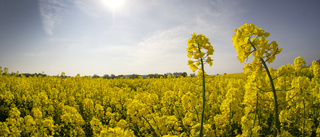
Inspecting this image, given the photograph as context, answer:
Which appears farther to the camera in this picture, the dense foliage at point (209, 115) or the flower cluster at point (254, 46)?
the dense foliage at point (209, 115)

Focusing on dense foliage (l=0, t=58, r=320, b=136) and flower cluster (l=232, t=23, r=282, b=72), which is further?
dense foliage (l=0, t=58, r=320, b=136)

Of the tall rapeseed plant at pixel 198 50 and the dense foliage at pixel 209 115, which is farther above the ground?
the tall rapeseed plant at pixel 198 50

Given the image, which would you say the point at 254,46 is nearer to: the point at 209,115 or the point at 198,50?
the point at 198,50

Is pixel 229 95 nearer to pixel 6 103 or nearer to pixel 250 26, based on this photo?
pixel 250 26

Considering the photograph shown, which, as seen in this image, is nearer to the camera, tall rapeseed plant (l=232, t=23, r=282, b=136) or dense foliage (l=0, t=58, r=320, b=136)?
tall rapeseed plant (l=232, t=23, r=282, b=136)

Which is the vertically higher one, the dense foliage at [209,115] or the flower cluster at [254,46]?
the flower cluster at [254,46]

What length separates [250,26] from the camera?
4.78 ft

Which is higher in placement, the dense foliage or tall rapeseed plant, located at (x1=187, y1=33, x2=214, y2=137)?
tall rapeseed plant, located at (x1=187, y1=33, x2=214, y2=137)

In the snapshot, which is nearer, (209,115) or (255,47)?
(255,47)

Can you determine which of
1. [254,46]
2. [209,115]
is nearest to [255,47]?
[254,46]

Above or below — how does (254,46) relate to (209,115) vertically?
above

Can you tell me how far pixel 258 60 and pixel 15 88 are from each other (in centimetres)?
965

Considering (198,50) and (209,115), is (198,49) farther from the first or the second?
(209,115)

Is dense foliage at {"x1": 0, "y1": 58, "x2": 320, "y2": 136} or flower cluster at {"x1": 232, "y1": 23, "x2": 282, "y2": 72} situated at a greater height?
flower cluster at {"x1": 232, "y1": 23, "x2": 282, "y2": 72}
